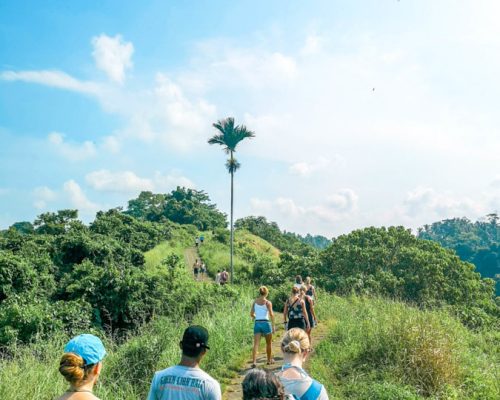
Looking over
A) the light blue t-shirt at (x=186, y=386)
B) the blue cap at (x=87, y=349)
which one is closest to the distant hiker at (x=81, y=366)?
the blue cap at (x=87, y=349)

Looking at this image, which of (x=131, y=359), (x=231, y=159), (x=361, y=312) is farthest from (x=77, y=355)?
(x=231, y=159)

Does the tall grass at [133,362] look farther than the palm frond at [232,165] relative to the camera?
No

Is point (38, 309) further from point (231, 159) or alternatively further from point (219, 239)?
point (219, 239)

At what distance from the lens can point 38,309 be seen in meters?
12.2

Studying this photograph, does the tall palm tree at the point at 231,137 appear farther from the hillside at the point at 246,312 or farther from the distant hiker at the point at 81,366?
the distant hiker at the point at 81,366

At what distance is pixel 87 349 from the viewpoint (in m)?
2.59

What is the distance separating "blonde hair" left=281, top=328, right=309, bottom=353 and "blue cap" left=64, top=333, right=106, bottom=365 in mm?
1371

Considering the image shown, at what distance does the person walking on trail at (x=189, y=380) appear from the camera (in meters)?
3.05

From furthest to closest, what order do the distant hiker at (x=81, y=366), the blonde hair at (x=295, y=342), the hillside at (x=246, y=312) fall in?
1. the hillside at (x=246, y=312)
2. the blonde hair at (x=295, y=342)
3. the distant hiker at (x=81, y=366)

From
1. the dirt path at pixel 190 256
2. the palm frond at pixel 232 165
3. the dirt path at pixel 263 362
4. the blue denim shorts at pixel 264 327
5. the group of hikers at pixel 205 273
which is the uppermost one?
the palm frond at pixel 232 165

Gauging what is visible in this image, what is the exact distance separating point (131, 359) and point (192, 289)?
989cm

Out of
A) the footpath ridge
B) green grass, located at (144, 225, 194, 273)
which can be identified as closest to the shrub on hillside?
the footpath ridge

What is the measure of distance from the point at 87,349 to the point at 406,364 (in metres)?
5.98

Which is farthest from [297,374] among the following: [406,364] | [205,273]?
[205,273]
